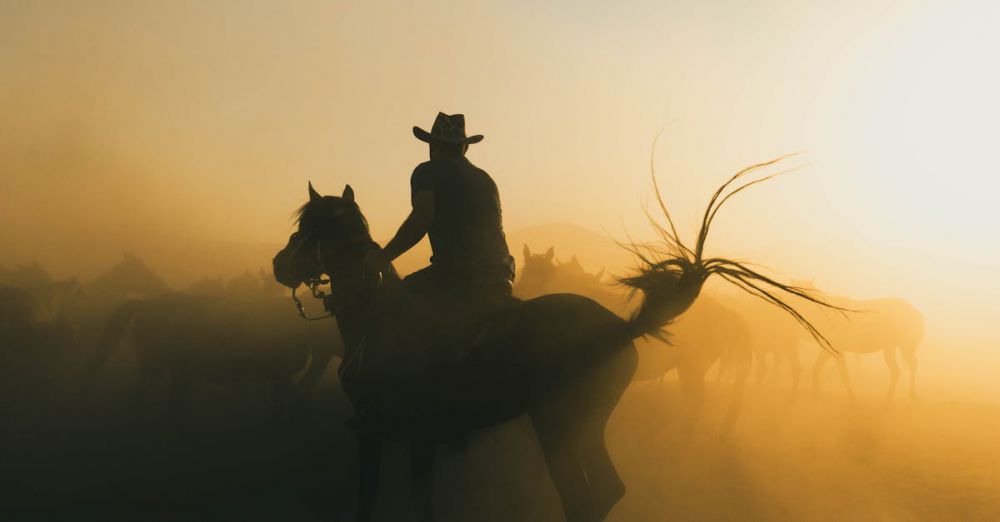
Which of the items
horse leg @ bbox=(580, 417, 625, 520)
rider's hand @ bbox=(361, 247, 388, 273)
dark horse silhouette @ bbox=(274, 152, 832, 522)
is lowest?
horse leg @ bbox=(580, 417, 625, 520)

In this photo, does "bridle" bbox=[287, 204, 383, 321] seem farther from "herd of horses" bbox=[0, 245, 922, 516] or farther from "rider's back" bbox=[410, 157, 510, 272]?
"herd of horses" bbox=[0, 245, 922, 516]

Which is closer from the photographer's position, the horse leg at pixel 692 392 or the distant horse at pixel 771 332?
the horse leg at pixel 692 392

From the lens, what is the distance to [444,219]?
4.42 meters

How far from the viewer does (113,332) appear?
37.5 ft

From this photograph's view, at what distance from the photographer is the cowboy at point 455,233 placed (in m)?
4.36

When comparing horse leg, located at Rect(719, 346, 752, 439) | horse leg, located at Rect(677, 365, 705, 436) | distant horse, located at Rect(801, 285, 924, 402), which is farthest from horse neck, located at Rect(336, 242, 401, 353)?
distant horse, located at Rect(801, 285, 924, 402)

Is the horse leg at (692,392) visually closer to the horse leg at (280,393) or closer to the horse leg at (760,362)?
the horse leg at (760,362)

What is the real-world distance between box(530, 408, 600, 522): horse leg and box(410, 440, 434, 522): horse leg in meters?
1.37

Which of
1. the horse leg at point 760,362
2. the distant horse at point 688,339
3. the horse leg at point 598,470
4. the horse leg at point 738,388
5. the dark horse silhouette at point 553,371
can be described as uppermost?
the dark horse silhouette at point 553,371

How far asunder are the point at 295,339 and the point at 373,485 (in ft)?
23.6

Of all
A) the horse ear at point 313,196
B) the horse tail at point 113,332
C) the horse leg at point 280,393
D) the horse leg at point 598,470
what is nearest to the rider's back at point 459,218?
the horse ear at point 313,196

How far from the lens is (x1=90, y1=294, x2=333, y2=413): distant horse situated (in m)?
11.2

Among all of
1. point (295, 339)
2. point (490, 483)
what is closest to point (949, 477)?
point (490, 483)

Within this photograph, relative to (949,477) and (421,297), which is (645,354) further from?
(421,297)
